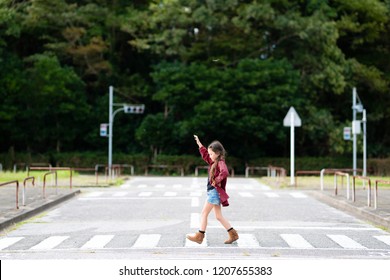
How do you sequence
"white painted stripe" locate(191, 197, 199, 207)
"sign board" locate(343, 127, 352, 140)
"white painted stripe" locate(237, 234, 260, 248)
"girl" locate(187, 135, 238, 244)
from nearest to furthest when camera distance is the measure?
"girl" locate(187, 135, 238, 244) → "white painted stripe" locate(237, 234, 260, 248) → "white painted stripe" locate(191, 197, 199, 207) → "sign board" locate(343, 127, 352, 140)

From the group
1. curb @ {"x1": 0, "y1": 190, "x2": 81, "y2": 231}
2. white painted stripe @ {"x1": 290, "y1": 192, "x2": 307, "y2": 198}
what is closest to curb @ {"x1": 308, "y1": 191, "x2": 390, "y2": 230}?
white painted stripe @ {"x1": 290, "y1": 192, "x2": 307, "y2": 198}

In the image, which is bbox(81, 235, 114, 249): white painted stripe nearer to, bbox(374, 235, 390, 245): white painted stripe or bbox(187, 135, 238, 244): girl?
bbox(187, 135, 238, 244): girl

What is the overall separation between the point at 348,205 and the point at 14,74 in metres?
39.3

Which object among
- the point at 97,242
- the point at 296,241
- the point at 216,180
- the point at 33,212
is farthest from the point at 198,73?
the point at 216,180

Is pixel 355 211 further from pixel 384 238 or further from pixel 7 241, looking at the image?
pixel 7 241

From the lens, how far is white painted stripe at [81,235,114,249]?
12758 millimetres

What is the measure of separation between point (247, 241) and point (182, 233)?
179 cm

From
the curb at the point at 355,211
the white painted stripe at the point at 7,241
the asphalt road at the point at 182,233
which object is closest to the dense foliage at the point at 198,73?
the curb at the point at 355,211

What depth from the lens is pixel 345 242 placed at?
13.6 m

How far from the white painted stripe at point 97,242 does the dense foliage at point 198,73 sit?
39348mm

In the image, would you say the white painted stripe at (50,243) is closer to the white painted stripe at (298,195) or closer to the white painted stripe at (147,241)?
the white painted stripe at (147,241)

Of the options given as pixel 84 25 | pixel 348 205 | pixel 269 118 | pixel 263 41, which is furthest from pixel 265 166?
pixel 348 205

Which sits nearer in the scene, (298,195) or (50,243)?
(50,243)

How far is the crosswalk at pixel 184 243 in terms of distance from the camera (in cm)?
1277
